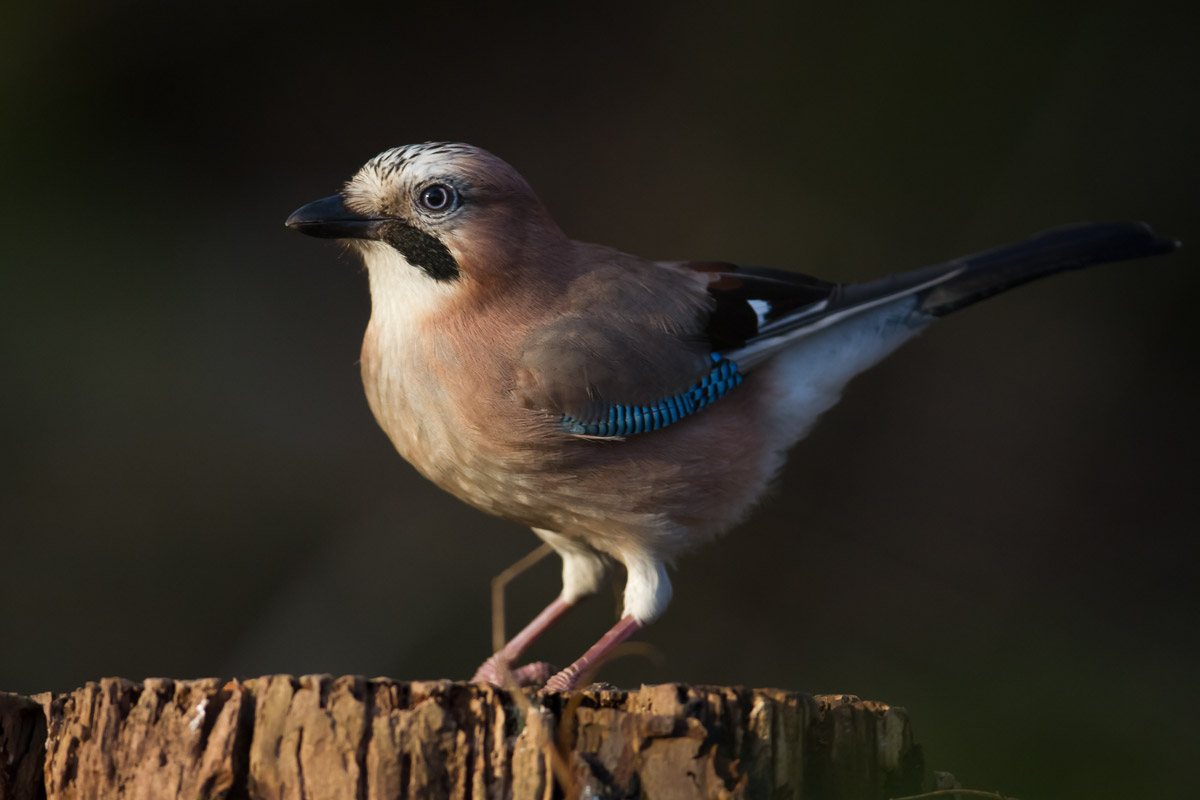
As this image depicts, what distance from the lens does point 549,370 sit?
2.74m

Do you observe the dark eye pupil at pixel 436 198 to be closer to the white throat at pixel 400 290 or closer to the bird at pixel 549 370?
the bird at pixel 549 370

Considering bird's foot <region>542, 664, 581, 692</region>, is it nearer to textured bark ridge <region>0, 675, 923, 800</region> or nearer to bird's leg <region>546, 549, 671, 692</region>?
bird's leg <region>546, 549, 671, 692</region>

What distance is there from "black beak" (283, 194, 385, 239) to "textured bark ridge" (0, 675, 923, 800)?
1.28 m

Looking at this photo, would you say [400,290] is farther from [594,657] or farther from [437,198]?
[594,657]

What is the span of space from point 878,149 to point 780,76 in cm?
50

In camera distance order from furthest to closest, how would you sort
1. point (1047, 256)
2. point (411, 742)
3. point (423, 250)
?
point (1047, 256), point (423, 250), point (411, 742)

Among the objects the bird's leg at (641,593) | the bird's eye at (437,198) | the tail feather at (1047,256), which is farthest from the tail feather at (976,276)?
the bird's eye at (437,198)

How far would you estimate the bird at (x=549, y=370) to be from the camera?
274 centimetres

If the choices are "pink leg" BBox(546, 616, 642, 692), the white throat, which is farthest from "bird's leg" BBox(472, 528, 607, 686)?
the white throat

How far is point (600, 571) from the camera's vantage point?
324 cm

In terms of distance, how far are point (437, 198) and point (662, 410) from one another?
0.71 metres

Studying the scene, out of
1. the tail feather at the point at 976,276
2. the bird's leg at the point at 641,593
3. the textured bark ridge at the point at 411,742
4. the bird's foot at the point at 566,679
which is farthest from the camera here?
the tail feather at the point at 976,276

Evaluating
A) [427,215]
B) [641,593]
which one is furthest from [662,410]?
[427,215]

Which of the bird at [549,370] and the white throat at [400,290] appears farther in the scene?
the white throat at [400,290]
